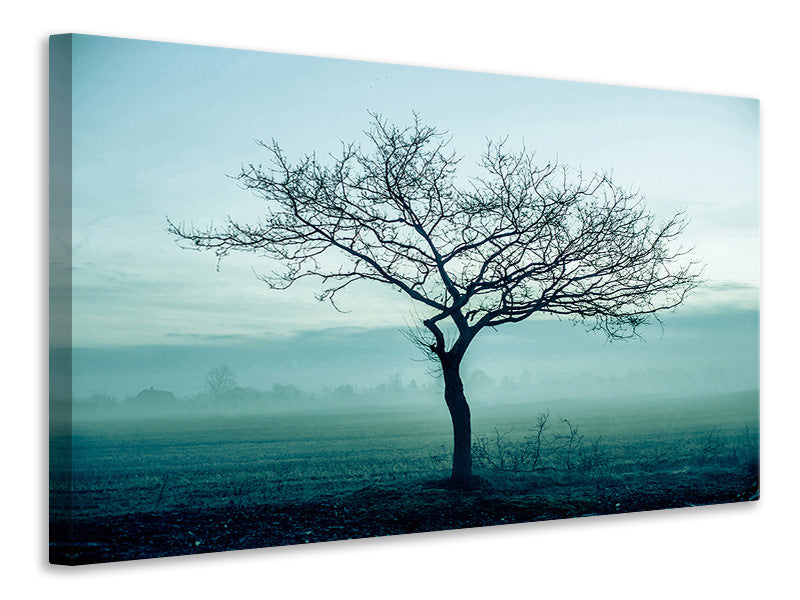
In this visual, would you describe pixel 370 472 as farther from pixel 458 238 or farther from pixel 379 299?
pixel 458 238

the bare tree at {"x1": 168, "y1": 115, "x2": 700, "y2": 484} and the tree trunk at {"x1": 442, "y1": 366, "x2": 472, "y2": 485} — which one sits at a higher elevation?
the bare tree at {"x1": 168, "y1": 115, "x2": 700, "y2": 484}

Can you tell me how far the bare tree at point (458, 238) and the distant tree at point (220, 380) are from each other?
0.67 metres

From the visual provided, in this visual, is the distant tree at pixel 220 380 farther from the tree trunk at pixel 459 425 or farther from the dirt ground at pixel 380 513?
the tree trunk at pixel 459 425

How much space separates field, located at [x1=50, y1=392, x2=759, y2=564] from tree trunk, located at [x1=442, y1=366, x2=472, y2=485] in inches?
2.9

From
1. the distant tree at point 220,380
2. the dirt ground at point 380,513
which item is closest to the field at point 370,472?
the dirt ground at point 380,513

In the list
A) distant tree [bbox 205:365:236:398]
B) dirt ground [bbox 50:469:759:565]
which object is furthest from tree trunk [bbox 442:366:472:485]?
distant tree [bbox 205:365:236:398]

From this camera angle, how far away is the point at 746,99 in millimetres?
9102

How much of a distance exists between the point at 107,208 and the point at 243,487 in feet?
6.77

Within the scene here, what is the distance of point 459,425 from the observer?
810 centimetres

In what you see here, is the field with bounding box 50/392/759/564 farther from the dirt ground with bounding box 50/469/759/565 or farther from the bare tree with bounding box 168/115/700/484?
the bare tree with bounding box 168/115/700/484

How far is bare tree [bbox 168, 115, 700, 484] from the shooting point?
770 centimetres

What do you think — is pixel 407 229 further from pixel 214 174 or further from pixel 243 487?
pixel 243 487

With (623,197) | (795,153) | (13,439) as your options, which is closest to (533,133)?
→ (623,197)

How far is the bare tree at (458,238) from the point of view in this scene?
7.70 metres
